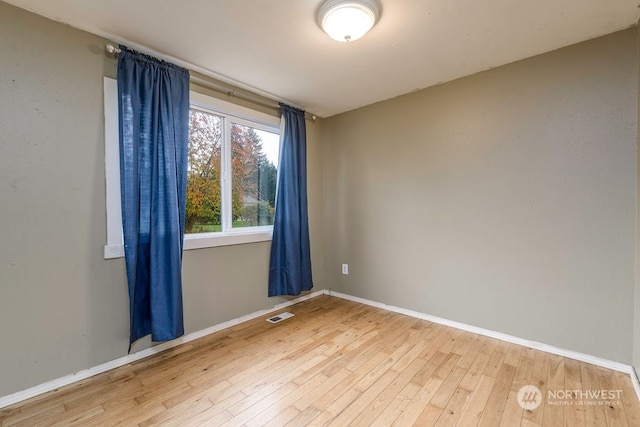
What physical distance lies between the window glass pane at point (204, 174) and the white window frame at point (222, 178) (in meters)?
0.06

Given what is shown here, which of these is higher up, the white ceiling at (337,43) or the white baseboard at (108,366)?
the white ceiling at (337,43)

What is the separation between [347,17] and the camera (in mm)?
1660

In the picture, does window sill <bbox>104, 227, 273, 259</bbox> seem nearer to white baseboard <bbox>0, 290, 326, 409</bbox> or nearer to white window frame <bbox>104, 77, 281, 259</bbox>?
white window frame <bbox>104, 77, 281, 259</bbox>

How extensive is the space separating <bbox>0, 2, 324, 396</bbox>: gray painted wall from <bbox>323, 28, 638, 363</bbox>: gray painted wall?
249 centimetres

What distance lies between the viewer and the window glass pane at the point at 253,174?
282cm

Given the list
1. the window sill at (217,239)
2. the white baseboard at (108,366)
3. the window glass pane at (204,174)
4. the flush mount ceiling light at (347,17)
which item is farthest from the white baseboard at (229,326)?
the flush mount ceiling light at (347,17)

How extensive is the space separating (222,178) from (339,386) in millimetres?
2018

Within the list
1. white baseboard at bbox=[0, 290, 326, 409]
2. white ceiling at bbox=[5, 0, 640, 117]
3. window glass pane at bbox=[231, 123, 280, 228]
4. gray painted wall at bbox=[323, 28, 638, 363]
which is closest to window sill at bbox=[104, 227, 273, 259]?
window glass pane at bbox=[231, 123, 280, 228]

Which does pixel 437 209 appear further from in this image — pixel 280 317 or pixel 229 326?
pixel 229 326

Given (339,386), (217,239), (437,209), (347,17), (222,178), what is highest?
(347,17)

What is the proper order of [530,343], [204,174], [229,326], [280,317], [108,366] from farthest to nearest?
[280,317] → [229,326] → [204,174] → [530,343] → [108,366]

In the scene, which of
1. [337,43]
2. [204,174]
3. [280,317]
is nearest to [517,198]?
[337,43]

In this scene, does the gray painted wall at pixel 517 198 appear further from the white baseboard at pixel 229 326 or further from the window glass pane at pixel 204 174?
the window glass pane at pixel 204 174

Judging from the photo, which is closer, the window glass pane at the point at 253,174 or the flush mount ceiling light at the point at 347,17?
Result: the flush mount ceiling light at the point at 347,17
